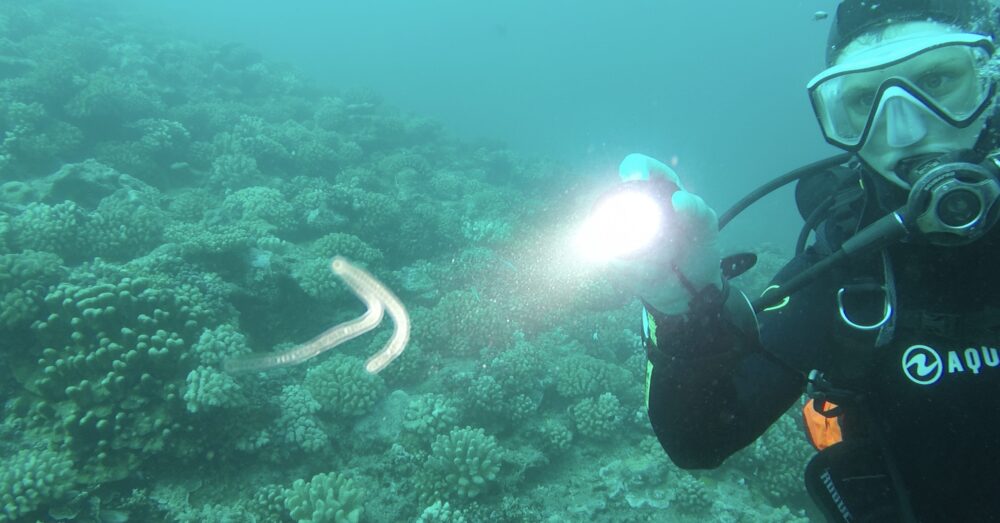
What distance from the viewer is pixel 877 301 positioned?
6.53ft

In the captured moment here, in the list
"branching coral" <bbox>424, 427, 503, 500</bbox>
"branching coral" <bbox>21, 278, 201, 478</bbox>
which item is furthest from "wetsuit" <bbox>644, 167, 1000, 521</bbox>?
"branching coral" <bbox>21, 278, 201, 478</bbox>

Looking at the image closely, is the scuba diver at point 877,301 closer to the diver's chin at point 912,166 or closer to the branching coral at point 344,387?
the diver's chin at point 912,166

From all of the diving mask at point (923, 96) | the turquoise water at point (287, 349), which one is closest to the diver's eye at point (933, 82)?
the diving mask at point (923, 96)

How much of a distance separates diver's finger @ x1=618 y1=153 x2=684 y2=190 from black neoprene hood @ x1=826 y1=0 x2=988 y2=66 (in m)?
1.49

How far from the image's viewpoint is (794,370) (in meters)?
2.07

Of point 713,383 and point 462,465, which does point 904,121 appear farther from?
point 462,465

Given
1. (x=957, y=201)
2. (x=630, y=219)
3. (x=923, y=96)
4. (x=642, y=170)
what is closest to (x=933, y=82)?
(x=923, y=96)

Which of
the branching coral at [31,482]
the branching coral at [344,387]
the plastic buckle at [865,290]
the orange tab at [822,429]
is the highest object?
the plastic buckle at [865,290]

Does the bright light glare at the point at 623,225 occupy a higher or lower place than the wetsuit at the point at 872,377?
higher

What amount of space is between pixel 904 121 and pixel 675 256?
1.25m

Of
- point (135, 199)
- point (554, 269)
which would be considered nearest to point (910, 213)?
point (554, 269)

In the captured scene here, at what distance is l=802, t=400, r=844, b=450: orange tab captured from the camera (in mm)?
2463

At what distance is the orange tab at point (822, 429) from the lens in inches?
97.0

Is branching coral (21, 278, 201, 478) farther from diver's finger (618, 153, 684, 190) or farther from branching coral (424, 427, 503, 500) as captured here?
diver's finger (618, 153, 684, 190)
